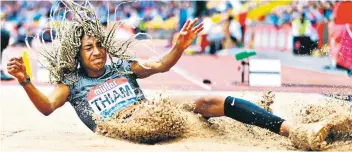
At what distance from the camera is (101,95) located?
6.46m

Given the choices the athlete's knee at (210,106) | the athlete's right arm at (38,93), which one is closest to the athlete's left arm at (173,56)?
the athlete's knee at (210,106)

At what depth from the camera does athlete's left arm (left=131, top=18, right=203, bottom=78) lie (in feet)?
21.1

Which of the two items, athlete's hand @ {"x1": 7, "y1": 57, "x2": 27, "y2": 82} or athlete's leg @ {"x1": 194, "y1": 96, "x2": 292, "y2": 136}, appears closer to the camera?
athlete's hand @ {"x1": 7, "y1": 57, "x2": 27, "y2": 82}

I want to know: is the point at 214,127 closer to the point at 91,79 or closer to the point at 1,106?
the point at 91,79

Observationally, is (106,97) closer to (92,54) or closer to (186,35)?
(92,54)

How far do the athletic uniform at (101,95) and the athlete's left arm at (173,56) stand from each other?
174 millimetres

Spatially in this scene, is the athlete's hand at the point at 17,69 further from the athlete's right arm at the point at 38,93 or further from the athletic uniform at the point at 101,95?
the athletic uniform at the point at 101,95

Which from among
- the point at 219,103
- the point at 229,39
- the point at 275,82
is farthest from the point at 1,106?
the point at 229,39

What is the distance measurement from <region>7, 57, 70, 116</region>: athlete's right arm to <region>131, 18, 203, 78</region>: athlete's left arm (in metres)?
0.68

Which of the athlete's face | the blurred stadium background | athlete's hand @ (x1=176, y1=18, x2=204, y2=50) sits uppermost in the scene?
athlete's hand @ (x1=176, y1=18, x2=204, y2=50)

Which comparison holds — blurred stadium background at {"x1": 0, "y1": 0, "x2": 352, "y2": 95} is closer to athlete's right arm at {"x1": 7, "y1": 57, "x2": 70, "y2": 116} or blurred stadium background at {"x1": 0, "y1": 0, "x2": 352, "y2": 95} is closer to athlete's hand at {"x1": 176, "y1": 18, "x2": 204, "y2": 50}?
athlete's hand at {"x1": 176, "y1": 18, "x2": 204, "y2": 50}

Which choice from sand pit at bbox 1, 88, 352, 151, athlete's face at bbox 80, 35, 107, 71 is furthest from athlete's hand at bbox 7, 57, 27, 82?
athlete's face at bbox 80, 35, 107, 71

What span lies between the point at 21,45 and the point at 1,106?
81.7 feet

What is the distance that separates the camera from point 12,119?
8203 mm
